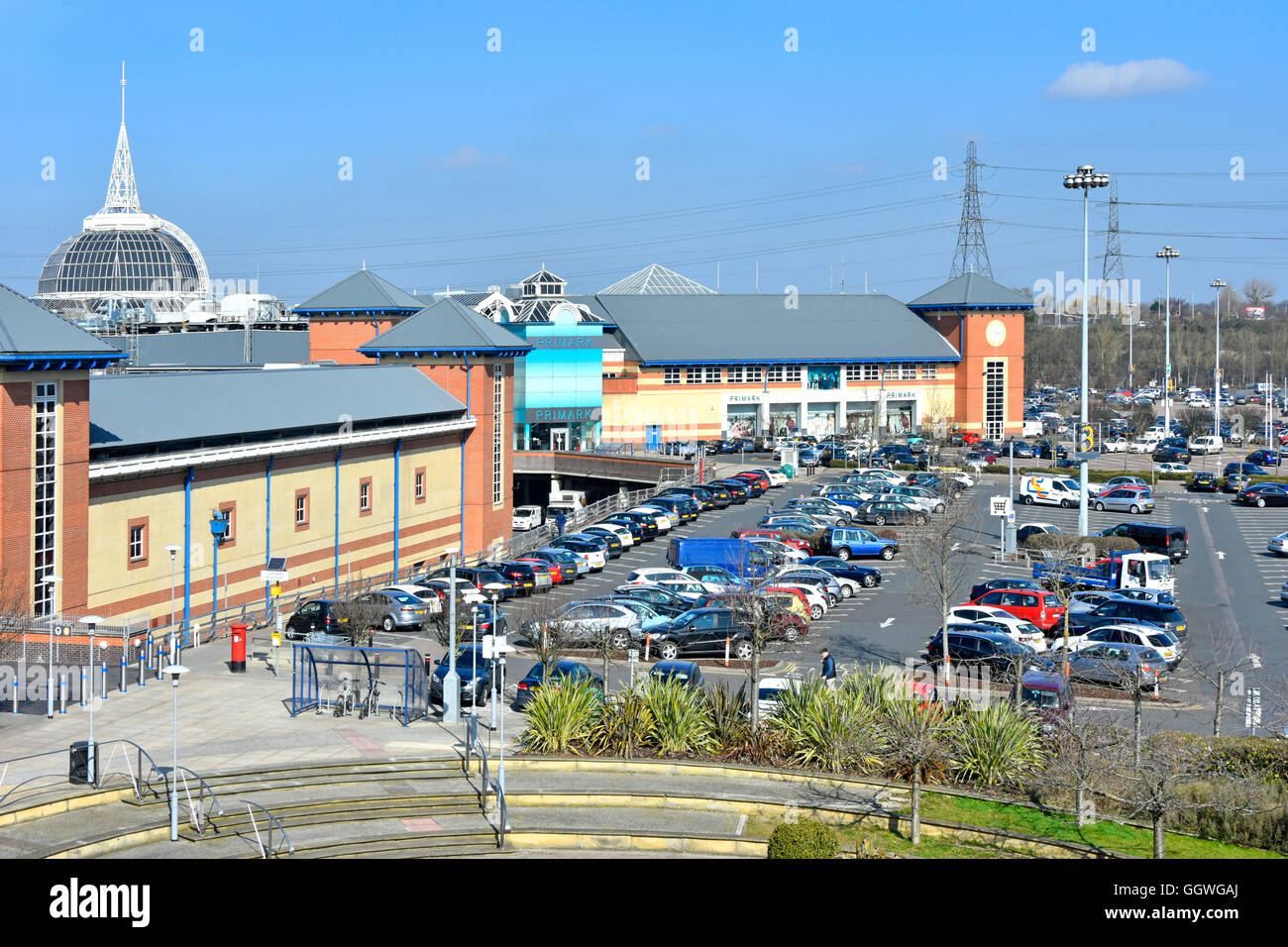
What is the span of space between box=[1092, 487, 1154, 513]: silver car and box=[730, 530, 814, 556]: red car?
53.8 feet

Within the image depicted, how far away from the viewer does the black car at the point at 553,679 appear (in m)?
24.5

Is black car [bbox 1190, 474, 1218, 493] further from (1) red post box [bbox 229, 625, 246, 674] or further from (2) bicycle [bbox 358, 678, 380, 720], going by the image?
(2) bicycle [bbox 358, 678, 380, 720]

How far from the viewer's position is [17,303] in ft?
105

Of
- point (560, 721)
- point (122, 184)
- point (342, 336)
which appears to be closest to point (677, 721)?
point (560, 721)

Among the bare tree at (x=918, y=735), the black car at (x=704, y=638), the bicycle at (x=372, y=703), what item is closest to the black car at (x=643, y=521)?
the black car at (x=704, y=638)

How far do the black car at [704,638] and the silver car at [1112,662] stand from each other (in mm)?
7143

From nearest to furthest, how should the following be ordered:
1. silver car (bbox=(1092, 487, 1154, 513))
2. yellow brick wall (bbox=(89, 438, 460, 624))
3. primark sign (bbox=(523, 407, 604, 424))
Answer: yellow brick wall (bbox=(89, 438, 460, 624)) < silver car (bbox=(1092, 487, 1154, 513)) < primark sign (bbox=(523, 407, 604, 424))

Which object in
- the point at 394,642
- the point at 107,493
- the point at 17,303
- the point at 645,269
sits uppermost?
the point at 645,269

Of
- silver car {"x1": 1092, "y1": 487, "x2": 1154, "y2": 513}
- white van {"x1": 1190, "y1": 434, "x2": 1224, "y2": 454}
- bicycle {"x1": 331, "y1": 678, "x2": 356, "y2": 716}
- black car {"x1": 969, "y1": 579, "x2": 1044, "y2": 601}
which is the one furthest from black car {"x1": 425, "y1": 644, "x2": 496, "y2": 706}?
white van {"x1": 1190, "y1": 434, "x2": 1224, "y2": 454}

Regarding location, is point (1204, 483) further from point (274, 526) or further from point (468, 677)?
point (468, 677)

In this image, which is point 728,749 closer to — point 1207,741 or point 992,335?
point 1207,741

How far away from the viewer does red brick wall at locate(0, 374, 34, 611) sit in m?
30.4

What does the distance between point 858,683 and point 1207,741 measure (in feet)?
18.2

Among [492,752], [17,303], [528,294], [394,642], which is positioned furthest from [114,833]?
[528,294]
